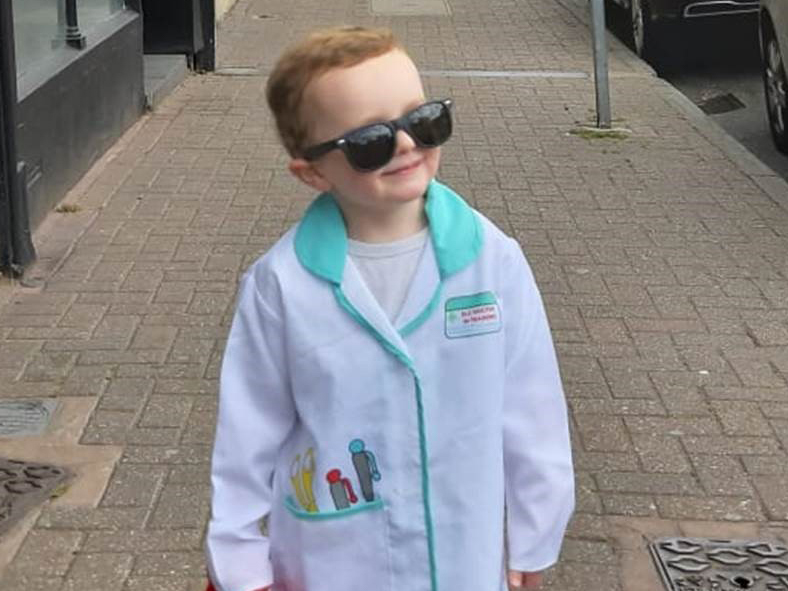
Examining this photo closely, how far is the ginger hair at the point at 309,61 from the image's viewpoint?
6.35 ft

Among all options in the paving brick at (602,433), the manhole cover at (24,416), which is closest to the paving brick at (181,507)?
the manhole cover at (24,416)

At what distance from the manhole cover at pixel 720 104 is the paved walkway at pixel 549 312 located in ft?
1.79

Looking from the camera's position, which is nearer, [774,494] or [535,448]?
[535,448]

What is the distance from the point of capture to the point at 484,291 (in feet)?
6.70

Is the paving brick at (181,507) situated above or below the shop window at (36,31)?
below

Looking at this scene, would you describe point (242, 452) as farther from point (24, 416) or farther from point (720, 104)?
point (720, 104)

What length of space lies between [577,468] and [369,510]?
6.84ft

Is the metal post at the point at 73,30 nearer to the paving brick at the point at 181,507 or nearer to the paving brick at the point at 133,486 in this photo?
the paving brick at the point at 133,486

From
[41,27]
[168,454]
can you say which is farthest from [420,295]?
[41,27]

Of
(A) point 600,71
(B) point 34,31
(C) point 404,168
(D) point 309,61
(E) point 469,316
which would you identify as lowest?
(A) point 600,71

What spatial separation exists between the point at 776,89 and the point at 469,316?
6.79 m

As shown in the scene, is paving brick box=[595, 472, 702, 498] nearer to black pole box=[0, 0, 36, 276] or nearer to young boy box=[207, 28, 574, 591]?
young boy box=[207, 28, 574, 591]

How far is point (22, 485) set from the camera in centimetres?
384

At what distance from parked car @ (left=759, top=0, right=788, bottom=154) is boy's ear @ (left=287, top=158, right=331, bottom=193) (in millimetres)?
6306
